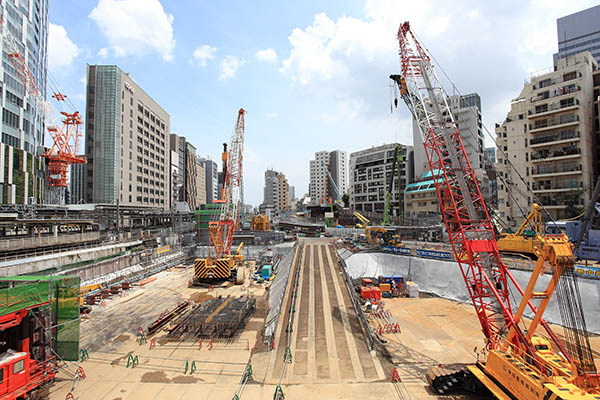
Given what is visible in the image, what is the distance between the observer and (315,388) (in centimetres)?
1521

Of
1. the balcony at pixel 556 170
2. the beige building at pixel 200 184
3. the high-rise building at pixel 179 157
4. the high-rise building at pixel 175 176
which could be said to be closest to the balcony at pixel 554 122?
the balcony at pixel 556 170

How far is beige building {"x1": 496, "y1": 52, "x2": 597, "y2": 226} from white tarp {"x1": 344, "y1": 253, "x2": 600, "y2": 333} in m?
23.4

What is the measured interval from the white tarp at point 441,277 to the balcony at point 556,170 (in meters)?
33.8

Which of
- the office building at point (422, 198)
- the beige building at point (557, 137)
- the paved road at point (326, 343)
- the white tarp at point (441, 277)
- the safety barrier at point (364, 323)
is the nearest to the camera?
the paved road at point (326, 343)

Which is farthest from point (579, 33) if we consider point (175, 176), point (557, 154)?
point (175, 176)

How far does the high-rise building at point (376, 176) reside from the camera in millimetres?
110688

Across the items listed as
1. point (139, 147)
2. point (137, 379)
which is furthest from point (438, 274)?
point (139, 147)

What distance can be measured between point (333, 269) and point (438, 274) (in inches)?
538

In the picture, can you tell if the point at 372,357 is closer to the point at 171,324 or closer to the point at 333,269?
the point at 171,324

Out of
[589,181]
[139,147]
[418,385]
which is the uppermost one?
[139,147]

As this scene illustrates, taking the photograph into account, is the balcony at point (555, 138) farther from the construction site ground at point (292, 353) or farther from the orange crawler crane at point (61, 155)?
the orange crawler crane at point (61, 155)

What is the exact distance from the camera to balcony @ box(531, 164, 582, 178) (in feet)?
165

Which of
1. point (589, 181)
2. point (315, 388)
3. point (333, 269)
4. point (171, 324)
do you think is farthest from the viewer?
point (589, 181)

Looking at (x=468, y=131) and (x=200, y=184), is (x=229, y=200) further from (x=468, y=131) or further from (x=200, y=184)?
(x=200, y=184)
